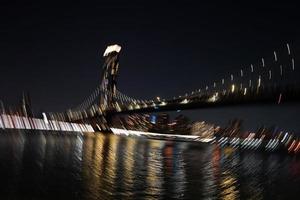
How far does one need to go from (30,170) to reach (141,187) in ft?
12.2

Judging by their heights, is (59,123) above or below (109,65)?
below

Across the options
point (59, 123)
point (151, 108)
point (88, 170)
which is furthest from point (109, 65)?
point (88, 170)

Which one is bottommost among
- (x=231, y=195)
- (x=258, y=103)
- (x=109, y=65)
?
(x=231, y=195)

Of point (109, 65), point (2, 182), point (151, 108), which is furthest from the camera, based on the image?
point (109, 65)

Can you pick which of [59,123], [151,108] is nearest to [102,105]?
[59,123]

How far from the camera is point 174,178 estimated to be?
44.9ft

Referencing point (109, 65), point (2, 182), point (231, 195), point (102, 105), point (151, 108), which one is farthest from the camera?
point (109, 65)

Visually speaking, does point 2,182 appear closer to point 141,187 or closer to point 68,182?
point 68,182

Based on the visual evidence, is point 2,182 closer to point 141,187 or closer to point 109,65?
point 141,187

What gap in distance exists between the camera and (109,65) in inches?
3438

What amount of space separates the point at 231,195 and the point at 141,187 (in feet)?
6.87

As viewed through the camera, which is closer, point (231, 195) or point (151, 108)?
point (231, 195)

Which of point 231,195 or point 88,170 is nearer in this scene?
point 231,195

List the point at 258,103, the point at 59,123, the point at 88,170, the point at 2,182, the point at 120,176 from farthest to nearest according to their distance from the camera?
1. the point at 59,123
2. the point at 258,103
3. the point at 88,170
4. the point at 120,176
5. the point at 2,182
